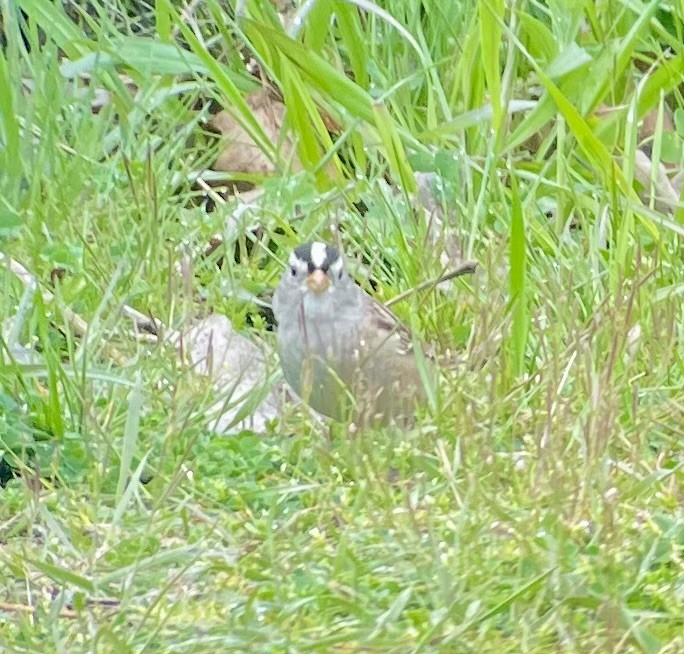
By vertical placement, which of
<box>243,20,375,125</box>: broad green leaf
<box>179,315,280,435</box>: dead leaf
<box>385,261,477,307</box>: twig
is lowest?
<box>179,315,280,435</box>: dead leaf

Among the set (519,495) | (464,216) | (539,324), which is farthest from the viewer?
(464,216)

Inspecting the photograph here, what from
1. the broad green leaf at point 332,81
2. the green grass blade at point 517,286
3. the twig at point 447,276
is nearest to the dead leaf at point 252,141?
the broad green leaf at point 332,81

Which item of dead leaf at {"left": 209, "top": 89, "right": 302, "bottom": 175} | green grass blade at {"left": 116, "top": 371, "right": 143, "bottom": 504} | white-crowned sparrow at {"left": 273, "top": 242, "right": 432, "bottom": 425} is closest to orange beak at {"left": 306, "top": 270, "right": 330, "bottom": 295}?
white-crowned sparrow at {"left": 273, "top": 242, "right": 432, "bottom": 425}

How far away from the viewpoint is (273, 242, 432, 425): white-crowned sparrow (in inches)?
125

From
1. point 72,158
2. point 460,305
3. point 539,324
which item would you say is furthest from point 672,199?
point 72,158

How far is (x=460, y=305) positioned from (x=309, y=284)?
381mm

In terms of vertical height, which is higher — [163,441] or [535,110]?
[535,110]

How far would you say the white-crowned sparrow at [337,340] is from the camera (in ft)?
10.4

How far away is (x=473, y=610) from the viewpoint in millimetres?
2176

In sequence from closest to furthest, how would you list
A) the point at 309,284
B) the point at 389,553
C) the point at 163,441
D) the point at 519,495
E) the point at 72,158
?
the point at 389,553
the point at 519,495
the point at 163,441
the point at 309,284
the point at 72,158

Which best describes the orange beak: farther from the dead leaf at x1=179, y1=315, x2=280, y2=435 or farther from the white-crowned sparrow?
the dead leaf at x1=179, y1=315, x2=280, y2=435

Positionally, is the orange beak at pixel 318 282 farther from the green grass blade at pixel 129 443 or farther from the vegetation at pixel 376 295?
the green grass blade at pixel 129 443

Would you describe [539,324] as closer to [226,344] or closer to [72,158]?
[226,344]

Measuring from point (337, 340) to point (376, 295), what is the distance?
1.82 feet
